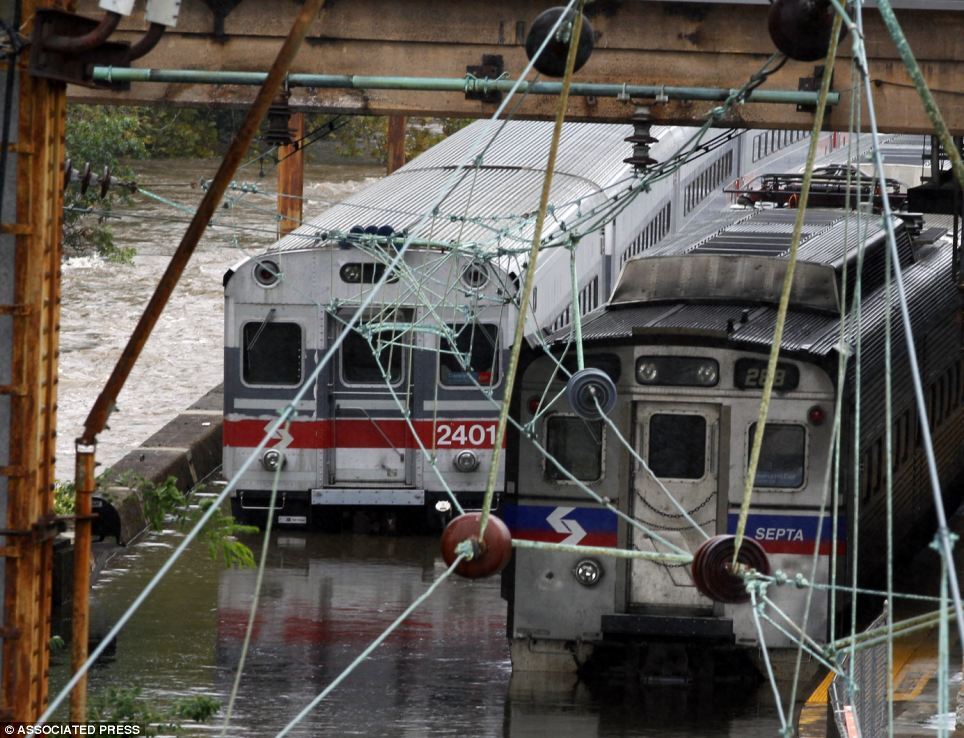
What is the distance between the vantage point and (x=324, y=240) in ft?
56.1

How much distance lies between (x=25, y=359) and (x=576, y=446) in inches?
208

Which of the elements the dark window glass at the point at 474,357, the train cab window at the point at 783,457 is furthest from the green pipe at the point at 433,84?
the dark window glass at the point at 474,357

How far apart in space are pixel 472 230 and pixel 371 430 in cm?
208

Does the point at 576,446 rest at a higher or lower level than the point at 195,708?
higher

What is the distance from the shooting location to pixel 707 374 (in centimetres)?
1234

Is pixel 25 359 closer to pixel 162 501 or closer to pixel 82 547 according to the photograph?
pixel 82 547

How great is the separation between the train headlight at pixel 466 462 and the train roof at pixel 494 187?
2.01m

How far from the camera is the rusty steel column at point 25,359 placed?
7891 millimetres

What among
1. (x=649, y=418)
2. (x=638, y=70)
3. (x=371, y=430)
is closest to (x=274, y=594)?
(x=371, y=430)

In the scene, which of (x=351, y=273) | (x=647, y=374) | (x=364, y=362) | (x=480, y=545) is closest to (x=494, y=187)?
(x=351, y=273)

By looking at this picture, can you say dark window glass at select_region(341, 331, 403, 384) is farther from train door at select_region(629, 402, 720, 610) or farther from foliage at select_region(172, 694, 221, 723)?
foliage at select_region(172, 694, 221, 723)
